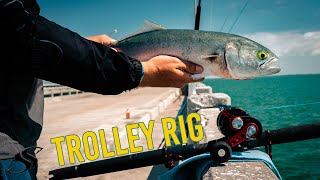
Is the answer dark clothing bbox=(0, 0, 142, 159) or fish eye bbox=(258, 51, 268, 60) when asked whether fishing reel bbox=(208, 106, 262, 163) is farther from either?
dark clothing bbox=(0, 0, 142, 159)

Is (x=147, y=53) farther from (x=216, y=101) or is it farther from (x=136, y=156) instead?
(x=216, y=101)

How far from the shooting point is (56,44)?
1481 millimetres

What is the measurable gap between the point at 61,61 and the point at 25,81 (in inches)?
14.9

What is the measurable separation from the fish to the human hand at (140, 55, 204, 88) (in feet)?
0.19

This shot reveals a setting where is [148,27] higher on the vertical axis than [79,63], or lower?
higher

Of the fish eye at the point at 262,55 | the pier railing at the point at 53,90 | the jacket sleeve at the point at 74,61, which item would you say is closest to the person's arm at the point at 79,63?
the jacket sleeve at the point at 74,61

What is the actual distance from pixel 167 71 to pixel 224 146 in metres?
0.93

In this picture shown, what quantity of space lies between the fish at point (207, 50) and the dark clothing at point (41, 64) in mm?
477

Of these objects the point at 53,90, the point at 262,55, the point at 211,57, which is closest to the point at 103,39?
the point at 211,57

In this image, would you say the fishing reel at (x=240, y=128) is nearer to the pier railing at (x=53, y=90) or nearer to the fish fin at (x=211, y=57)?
the fish fin at (x=211, y=57)

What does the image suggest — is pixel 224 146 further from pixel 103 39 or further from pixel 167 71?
pixel 103 39

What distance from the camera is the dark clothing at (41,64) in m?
1.43

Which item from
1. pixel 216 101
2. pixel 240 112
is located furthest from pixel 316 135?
pixel 216 101

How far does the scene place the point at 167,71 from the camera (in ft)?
6.73
